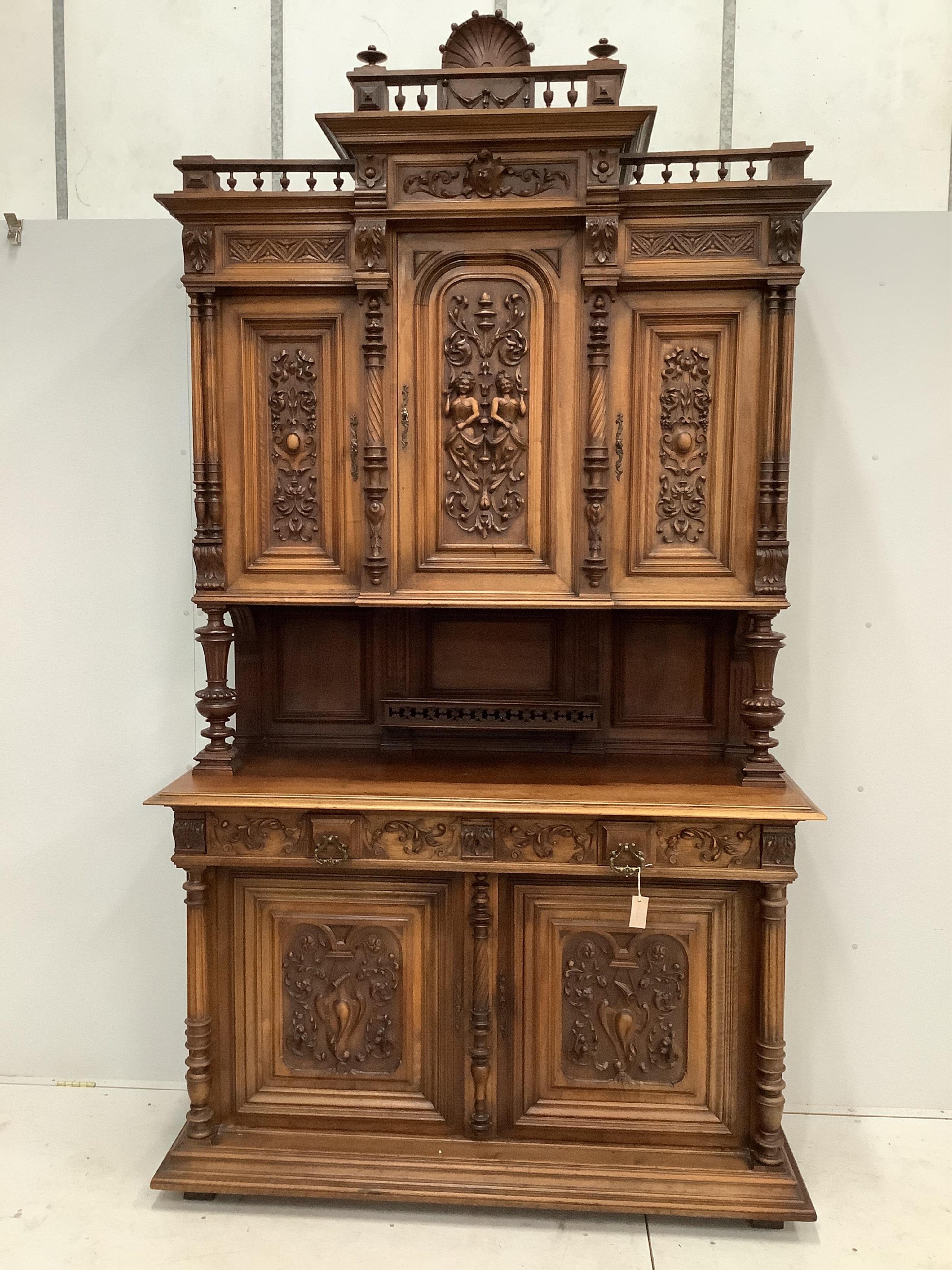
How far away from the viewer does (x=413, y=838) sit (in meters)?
2.24

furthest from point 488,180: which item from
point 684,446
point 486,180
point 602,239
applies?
point 684,446

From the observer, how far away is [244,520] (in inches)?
92.5

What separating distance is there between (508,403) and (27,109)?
1.88 meters

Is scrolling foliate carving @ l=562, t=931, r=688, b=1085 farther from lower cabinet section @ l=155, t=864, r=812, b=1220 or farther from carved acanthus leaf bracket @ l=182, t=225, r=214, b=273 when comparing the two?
carved acanthus leaf bracket @ l=182, t=225, r=214, b=273

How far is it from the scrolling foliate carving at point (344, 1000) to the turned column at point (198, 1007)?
204mm

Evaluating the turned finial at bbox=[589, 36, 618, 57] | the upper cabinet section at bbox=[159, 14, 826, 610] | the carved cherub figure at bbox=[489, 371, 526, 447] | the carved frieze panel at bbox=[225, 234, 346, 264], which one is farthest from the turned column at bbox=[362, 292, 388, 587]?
the turned finial at bbox=[589, 36, 618, 57]

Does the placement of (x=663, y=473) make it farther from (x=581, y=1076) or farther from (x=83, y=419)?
(x=83, y=419)

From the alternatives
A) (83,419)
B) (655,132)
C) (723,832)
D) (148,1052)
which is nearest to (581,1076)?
(723,832)

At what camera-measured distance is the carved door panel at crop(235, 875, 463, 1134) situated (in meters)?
2.33

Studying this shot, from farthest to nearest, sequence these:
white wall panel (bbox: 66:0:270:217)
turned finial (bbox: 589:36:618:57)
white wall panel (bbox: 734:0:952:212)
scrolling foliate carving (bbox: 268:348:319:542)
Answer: white wall panel (bbox: 66:0:270:217), white wall panel (bbox: 734:0:952:212), scrolling foliate carving (bbox: 268:348:319:542), turned finial (bbox: 589:36:618:57)

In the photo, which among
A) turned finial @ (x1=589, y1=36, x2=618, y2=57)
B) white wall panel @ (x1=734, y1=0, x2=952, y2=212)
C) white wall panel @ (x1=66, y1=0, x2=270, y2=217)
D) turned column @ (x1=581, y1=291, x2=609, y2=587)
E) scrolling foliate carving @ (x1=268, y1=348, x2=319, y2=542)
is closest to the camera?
turned finial @ (x1=589, y1=36, x2=618, y2=57)

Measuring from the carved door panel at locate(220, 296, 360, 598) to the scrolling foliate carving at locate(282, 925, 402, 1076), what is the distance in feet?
3.00

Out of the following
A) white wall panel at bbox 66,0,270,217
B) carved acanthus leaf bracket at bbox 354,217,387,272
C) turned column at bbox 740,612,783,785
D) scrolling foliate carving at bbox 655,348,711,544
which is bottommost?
turned column at bbox 740,612,783,785

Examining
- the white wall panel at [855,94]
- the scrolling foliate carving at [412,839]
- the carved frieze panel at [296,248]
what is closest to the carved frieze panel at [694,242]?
the white wall panel at [855,94]
